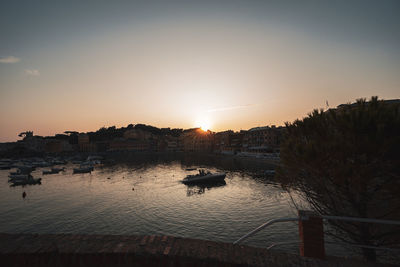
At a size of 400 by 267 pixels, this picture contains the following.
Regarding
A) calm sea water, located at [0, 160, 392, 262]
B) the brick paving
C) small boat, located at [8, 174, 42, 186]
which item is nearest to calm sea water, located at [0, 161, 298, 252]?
calm sea water, located at [0, 160, 392, 262]

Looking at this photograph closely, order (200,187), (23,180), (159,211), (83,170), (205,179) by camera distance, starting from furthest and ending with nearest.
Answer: (83,170) < (23,180) < (205,179) < (200,187) < (159,211)

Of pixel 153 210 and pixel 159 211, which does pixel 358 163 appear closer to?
pixel 159 211

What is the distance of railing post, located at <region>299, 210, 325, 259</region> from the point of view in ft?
16.3

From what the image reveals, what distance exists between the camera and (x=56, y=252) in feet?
14.3

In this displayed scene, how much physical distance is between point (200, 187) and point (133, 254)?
39713mm

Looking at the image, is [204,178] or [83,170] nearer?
[204,178]

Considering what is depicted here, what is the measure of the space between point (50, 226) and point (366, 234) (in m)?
29.8

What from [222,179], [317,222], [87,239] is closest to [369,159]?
[317,222]

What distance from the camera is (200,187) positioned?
42.9 meters

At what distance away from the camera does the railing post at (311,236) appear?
A: 16.3 feet

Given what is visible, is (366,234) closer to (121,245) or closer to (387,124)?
(387,124)

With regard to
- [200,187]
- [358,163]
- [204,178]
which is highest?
[358,163]

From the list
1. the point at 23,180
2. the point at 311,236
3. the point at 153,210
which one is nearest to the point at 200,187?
the point at 153,210

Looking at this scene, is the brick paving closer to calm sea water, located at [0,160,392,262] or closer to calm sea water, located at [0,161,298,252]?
calm sea water, located at [0,160,392,262]
